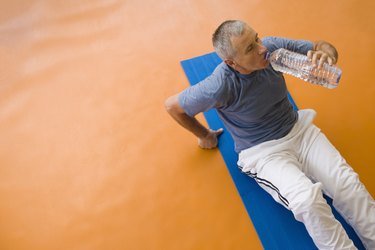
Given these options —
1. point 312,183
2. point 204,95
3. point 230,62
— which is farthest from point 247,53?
point 312,183

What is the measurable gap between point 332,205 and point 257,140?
1.68 ft

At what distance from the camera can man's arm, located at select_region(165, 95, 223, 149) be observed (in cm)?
144

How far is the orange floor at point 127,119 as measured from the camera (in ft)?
5.49

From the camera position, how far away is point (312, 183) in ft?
4.36

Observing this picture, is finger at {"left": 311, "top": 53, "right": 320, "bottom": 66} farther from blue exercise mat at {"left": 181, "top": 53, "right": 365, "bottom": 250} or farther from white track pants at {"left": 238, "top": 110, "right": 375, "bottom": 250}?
blue exercise mat at {"left": 181, "top": 53, "right": 365, "bottom": 250}

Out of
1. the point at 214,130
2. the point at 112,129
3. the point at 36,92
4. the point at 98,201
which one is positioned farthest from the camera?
the point at 36,92

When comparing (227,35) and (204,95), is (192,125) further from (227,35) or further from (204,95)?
(227,35)

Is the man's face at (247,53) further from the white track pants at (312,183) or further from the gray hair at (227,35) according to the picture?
the white track pants at (312,183)

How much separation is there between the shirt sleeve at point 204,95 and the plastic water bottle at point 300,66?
255 millimetres

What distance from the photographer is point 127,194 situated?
1780 millimetres

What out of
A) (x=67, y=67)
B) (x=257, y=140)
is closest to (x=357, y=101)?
(x=257, y=140)

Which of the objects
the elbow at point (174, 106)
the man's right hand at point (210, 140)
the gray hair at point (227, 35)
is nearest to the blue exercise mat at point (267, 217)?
the man's right hand at point (210, 140)

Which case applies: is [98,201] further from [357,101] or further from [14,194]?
[357,101]

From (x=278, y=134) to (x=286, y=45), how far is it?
43cm
